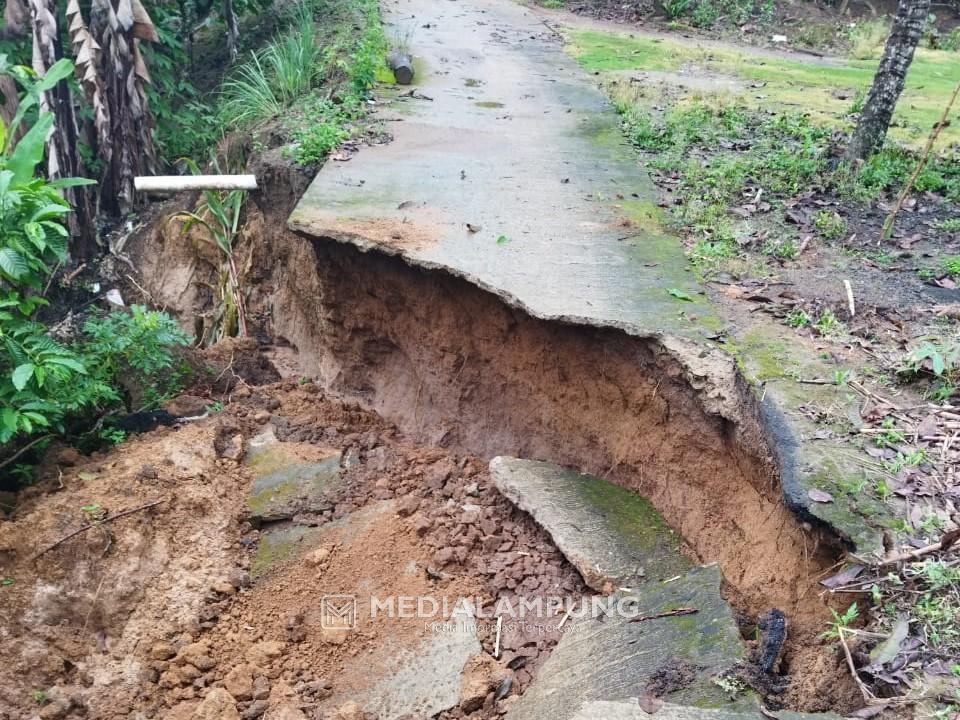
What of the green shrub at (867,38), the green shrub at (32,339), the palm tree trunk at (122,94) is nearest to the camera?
the green shrub at (32,339)

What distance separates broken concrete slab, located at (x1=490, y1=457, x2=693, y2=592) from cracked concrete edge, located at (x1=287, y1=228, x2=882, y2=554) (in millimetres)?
639

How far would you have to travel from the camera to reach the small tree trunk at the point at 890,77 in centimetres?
500

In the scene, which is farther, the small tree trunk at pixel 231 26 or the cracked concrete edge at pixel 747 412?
the small tree trunk at pixel 231 26

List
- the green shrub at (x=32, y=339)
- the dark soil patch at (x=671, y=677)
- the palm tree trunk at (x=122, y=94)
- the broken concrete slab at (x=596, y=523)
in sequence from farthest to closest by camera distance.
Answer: the palm tree trunk at (x=122, y=94), the green shrub at (x=32, y=339), the broken concrete slab at (x=596, y=523), the dark soil patch at (x=671, y=677)

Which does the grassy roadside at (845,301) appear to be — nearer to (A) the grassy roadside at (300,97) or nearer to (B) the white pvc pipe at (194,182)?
(A) the grassy roadside at (300,97)

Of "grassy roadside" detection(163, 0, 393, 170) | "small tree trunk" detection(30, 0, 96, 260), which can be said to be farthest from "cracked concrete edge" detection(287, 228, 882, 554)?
"small tree trunk" detection(30, 0, 96, 260)

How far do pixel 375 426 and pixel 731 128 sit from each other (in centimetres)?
402

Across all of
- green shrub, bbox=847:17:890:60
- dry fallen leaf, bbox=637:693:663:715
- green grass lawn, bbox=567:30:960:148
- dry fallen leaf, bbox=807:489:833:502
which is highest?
green shrub, bbox=847:17:890:60

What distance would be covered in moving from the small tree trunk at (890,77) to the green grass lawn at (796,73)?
1.01 m

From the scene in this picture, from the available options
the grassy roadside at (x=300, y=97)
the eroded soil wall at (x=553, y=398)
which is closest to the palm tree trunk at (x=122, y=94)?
the grassy roadside at (x=300, y=97)

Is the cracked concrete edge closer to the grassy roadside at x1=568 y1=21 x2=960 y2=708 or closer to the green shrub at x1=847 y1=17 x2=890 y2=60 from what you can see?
the grassy roadside at x1=568 y1=21 x2=960 y2=708

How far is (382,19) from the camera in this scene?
9.48 m

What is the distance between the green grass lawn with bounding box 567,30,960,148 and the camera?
7078mm

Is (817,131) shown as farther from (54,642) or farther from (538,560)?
(54,642)
